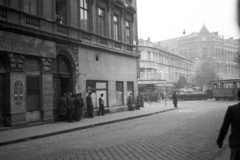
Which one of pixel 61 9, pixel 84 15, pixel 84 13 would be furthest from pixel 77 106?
pixel 84 13

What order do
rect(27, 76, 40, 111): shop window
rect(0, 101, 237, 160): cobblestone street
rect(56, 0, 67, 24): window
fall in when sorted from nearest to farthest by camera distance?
rect(0, 101, 237, 160): cobblestone street → rect(27, 76, 40, 111): shop window → rect(56, 0, 67, 24): window

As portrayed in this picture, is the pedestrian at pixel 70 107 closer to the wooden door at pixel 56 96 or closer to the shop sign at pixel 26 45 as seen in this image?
the wooden door at pixel 56 96

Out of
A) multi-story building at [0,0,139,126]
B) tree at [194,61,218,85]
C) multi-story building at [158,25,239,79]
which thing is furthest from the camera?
multi-story building at [158,25,239,79]

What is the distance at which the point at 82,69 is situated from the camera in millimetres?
17297

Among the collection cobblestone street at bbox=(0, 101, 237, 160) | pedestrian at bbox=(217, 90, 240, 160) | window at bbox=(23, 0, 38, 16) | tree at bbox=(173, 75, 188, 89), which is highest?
window at bbox=(23, 0, 38, 16)

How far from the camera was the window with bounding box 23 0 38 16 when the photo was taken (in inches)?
515

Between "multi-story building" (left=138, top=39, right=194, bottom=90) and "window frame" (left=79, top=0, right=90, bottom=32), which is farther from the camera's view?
"multi-story building" (left=138, top=39, right=194, bottom=90)

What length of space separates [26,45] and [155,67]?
44030 millimetres

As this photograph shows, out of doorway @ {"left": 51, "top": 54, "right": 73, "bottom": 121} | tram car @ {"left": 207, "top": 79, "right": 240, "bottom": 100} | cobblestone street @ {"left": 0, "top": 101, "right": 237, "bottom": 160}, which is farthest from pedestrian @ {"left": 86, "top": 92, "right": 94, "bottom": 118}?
tram car @ {"left": 207, "top": 79, "right": 240, "bottom": 100}

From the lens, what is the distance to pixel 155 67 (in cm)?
5478

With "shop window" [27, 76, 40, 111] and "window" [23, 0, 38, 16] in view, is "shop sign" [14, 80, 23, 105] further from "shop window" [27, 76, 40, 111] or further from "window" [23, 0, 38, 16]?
"window" [23, 0, 38, 16]

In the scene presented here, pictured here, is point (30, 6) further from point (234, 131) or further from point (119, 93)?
point (234, 131)

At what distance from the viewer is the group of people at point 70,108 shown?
1477 cm

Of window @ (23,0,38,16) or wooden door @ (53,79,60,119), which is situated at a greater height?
window @ (23,0,38,16)
